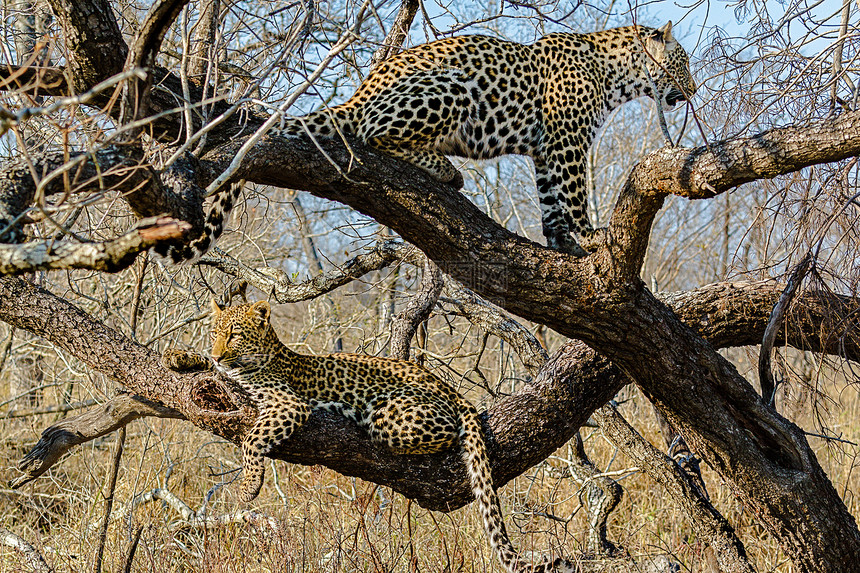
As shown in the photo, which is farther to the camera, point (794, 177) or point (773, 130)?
point (794, 177)

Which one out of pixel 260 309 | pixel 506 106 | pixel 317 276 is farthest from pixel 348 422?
pixel 506 106

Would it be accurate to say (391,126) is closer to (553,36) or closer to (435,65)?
(435,65)

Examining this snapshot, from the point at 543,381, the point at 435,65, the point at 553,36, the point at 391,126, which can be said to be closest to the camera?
the point at 391,126

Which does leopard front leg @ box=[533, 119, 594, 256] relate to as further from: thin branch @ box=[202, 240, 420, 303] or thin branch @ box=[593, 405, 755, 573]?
thin branch @ box=[593, 405, 755, 573]

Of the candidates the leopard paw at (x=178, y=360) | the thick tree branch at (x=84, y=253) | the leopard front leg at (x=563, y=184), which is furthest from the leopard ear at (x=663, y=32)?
the thick tree branch at (x=84, y=253)

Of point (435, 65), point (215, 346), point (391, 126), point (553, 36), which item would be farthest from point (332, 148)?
point (553, 36)

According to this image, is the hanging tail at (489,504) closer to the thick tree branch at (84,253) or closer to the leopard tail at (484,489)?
the leopard tail at (484,489)

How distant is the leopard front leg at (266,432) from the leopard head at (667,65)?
10.8ft

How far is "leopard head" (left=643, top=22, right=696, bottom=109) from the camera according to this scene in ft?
19.8

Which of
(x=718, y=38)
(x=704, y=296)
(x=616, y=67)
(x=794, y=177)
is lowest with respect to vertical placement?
(x=704, y=296)

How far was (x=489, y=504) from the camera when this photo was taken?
4.68m

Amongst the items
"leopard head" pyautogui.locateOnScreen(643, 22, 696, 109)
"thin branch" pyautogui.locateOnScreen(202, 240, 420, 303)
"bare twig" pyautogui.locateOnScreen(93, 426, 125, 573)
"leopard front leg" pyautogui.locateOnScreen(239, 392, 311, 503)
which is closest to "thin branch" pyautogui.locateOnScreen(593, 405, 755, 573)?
"thin branch" pyautogui.locateOnScreen(202, 240, 420, 303)

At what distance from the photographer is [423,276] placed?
615cm

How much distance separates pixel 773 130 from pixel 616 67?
2.59 meters
